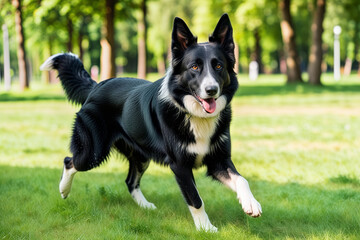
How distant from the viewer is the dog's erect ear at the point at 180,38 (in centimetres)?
438

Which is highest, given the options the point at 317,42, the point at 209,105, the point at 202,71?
the point at 317,42

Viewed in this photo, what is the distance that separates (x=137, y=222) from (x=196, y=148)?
96 cm

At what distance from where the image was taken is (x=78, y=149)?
5.32 m

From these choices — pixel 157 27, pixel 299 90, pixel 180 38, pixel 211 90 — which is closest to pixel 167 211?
pixel 211 90

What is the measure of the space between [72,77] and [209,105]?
7.35 ft

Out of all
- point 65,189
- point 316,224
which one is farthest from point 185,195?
point 65,189

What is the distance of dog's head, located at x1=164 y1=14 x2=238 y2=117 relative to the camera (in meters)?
4.24

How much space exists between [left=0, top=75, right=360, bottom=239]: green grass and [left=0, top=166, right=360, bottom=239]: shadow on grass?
0.01 metres

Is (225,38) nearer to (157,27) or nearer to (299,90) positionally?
(299,90)

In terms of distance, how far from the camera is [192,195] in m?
4.35

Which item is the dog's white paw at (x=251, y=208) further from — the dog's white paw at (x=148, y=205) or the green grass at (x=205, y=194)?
the dog's white paw at (x=148, y=205)

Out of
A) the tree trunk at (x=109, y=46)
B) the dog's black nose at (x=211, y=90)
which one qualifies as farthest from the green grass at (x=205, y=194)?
the tree trunk at (x=109, y=46)

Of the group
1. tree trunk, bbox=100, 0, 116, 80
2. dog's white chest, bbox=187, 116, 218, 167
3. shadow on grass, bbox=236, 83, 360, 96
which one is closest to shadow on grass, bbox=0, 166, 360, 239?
dog's white chest, bbox=187, 116, 218, 167

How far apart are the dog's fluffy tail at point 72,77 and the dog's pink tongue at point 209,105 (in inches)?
78.7
